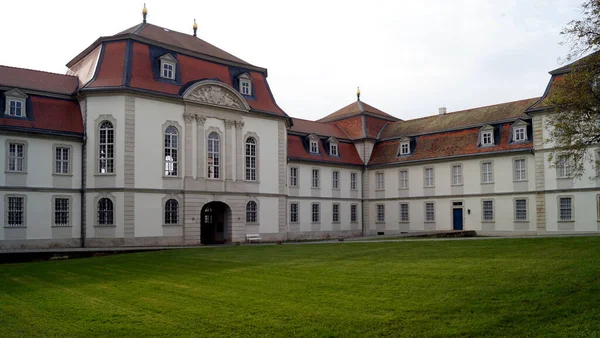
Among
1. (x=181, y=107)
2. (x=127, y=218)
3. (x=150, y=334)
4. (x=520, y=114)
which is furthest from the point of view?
(x=520, y=114)

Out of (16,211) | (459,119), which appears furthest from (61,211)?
(459,119)

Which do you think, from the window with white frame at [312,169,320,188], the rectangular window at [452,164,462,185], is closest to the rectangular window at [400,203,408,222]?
the rectangular window at [452,164,462,185]

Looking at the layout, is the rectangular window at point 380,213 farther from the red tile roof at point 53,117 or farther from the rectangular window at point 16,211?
the rectangular window at point 16,211

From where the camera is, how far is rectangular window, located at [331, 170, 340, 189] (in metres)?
46.5

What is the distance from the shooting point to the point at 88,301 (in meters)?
12.6

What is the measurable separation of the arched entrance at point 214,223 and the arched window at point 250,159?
282 centimetres

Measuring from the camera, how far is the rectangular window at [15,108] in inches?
1191

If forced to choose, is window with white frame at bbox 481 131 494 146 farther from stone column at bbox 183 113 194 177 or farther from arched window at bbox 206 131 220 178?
stone column at bbox 183 113 194 177

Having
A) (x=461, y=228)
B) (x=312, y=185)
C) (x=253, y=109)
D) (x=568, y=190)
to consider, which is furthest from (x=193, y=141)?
(x=568, y=190)

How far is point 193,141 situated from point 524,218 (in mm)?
23074

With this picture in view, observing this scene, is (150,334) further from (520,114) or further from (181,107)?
(520,114)

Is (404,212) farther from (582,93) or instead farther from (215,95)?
(582,93)

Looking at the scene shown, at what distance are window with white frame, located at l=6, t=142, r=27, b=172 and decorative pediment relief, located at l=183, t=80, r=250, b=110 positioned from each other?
944 cm

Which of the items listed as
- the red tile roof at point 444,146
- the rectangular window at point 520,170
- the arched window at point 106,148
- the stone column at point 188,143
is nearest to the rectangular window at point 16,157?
the arched window at point 106,148
